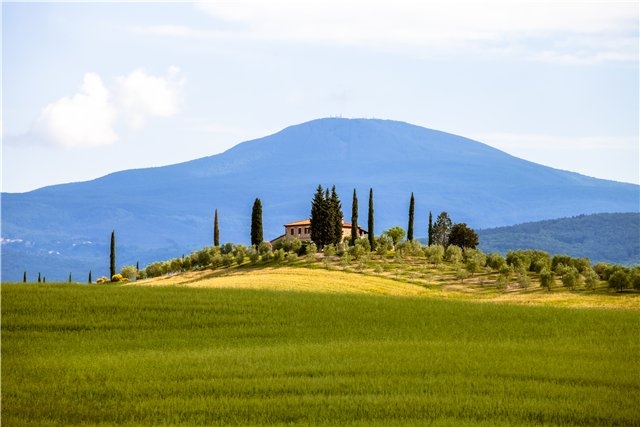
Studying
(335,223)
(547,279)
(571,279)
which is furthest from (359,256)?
(571,279)

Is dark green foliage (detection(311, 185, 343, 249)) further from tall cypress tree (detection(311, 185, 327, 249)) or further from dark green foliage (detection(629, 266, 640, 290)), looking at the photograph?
dark green foliage (detection(629, 266, 640, 290))

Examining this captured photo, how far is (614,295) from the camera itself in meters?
85.2

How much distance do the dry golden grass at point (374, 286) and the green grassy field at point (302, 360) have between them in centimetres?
2875

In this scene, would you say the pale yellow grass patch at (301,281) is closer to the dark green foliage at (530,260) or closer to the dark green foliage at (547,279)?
the dark green foliage at (547,279)

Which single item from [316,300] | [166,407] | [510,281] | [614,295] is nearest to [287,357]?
[166,407]

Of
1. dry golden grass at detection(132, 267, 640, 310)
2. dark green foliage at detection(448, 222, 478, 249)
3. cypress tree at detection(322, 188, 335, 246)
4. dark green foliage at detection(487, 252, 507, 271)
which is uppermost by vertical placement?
cypress tree at detection(322, 188, 335, 246)

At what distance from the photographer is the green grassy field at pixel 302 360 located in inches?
1047

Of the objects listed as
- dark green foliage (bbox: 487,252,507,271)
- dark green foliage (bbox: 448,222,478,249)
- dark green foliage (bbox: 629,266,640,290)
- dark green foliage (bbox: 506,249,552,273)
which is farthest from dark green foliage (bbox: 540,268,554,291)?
dark green foliage (bbox: 448,222,478,249)

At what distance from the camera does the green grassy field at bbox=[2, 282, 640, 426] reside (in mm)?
26594

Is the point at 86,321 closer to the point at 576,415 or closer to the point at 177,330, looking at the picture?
the point at 177,330

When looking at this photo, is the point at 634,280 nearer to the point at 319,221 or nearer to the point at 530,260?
the point at 530,260

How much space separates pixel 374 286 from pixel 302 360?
59868 millimetres

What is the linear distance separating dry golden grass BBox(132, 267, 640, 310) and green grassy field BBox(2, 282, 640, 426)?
28.7m

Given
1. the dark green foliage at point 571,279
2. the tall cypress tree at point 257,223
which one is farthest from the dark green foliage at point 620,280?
the tall cypress tree at point 257,223
